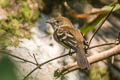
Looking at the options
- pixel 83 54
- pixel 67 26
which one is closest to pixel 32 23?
pixel 67 26

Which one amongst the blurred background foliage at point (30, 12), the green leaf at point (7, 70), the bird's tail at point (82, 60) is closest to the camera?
the green leaf at point (7, 70)

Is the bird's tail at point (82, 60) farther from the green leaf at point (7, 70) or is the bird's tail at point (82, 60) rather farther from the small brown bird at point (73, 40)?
the green leaf at point (7, 70)

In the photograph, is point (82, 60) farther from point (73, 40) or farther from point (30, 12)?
point (30, 12)

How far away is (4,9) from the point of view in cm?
516

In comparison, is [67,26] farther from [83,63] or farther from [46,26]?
[46,26]

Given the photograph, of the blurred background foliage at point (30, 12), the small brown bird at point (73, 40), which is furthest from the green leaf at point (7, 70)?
the blurred background foliage at point (30, 12)

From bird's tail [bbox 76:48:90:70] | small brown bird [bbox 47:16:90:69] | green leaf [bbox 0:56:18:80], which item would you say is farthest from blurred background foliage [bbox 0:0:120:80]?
green leaf [bbox 0:56:18:80]

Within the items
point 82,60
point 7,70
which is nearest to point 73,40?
point 82,60

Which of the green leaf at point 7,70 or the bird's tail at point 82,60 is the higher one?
the green leaf at point 7,70

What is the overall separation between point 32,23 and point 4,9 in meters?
0.68

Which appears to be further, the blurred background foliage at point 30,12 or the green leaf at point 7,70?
the blurred background foliage at point 30,12

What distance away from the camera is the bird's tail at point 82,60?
9.14ft

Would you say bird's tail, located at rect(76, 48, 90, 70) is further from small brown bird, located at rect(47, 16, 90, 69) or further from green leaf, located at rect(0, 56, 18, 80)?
green leaf, located at rect(0, 56, 18, 80)

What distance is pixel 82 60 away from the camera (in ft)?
9.41
